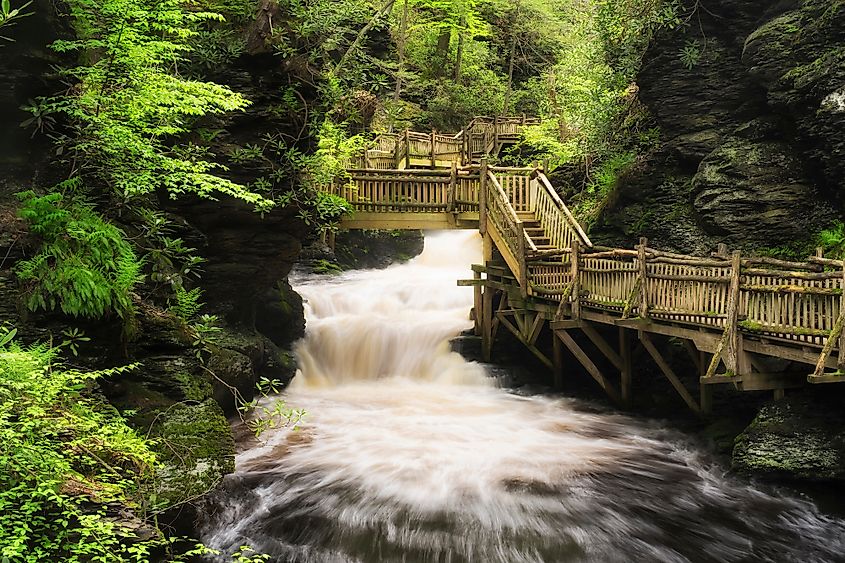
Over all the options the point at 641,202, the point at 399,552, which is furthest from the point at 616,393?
the point at 399,552

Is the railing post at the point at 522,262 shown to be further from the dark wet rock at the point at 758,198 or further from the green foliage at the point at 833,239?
the green foliage at the point at 833,239

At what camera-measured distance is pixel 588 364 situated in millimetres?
13922

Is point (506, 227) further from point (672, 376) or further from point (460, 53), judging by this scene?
point (460, 53)

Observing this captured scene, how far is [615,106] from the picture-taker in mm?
16906

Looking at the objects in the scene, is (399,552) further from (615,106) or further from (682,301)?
(615,106)

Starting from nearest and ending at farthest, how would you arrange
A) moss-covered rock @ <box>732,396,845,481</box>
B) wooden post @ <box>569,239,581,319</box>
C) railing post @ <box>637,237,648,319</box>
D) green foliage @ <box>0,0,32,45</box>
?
green foliage @ <box>0,0,32,45</box> → moss-covered rock @ <box>732,396,845,481</box> → railing post @ <box>637,237,648,319</box> → wooden post @ <box>569,239,581,319</box>

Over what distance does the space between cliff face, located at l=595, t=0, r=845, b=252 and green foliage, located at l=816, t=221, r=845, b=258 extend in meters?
0.27

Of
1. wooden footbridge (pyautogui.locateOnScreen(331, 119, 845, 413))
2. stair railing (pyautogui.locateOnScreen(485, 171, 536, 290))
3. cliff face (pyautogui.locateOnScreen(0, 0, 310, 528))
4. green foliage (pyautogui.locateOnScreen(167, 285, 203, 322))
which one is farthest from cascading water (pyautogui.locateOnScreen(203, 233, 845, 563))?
stair railing (pyautogui.locateOnScreen(485, 171, 536, 290))

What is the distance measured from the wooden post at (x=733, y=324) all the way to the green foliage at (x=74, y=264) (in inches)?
316

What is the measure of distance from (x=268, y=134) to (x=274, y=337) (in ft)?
20.2

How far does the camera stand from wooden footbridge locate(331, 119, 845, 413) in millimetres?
8213

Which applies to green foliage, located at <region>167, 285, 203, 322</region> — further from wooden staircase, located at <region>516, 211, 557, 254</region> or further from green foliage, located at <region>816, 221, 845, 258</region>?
green foliage, located at <region>816, 221, 845, 258</region>

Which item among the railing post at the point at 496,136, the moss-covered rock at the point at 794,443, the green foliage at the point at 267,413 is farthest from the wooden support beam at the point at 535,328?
the railing post at the point at 496,136

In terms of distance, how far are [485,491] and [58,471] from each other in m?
6.28
